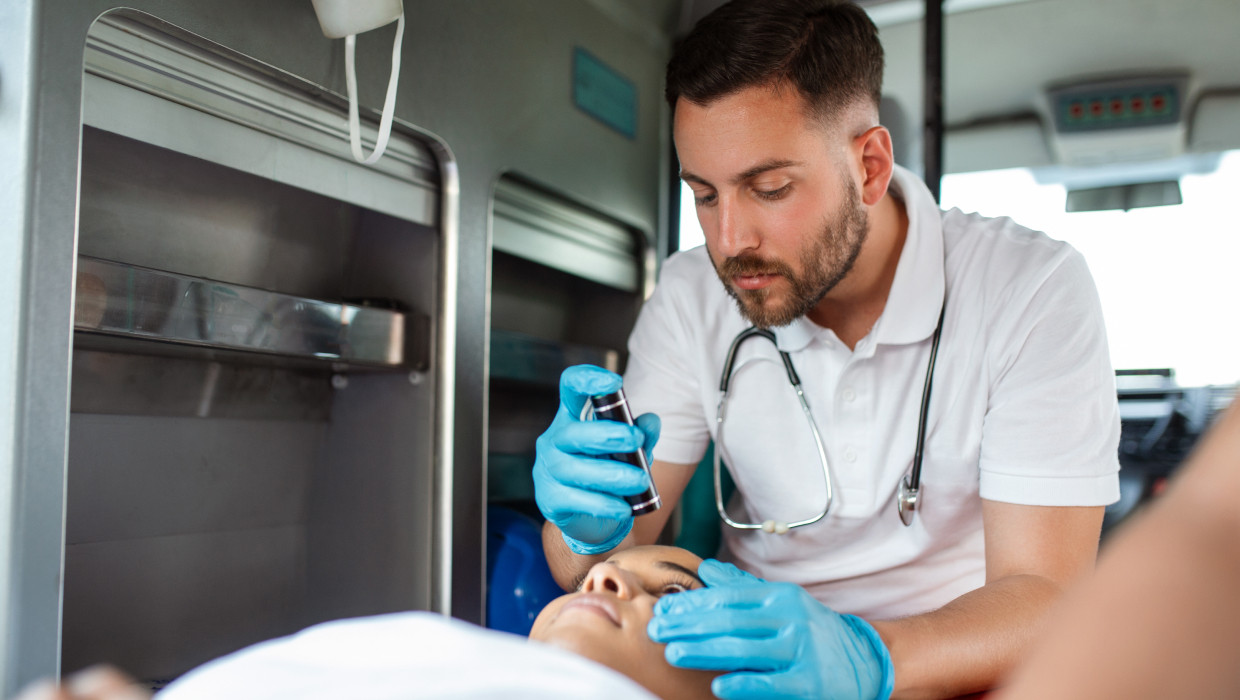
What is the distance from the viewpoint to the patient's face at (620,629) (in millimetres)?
938

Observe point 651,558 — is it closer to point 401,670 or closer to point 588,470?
point 588,470


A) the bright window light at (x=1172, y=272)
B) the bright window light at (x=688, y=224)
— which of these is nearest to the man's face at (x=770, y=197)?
the bright window light at (x=688, y=224)

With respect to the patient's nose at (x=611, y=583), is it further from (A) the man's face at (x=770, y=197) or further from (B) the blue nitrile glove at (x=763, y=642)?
(A) the man's face at (x=770, y=197)

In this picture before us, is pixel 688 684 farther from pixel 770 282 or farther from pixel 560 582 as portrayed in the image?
pixel 770 282

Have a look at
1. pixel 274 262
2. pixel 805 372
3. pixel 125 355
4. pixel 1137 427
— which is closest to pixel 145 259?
pixel 125 355

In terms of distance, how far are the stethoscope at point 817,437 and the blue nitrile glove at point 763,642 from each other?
20.1 inches

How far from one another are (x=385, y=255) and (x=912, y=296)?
0.93 m

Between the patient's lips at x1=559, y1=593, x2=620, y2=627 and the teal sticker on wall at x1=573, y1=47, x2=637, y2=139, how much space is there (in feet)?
4.06

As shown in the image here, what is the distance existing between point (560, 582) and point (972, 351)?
2.54ft

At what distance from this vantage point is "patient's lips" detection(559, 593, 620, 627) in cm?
98

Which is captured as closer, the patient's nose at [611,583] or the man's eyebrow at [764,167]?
the patient's nose at [611,583]

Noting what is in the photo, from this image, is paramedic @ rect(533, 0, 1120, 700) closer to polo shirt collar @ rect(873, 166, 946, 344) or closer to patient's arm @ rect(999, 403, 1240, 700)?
polo shirt collar @ rect(873, 166, 946, 344)

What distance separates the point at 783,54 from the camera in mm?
1419

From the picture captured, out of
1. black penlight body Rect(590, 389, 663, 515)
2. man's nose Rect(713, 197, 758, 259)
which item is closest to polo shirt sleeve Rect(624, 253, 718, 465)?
man's nose Rect(713, 197, 758, 259)
